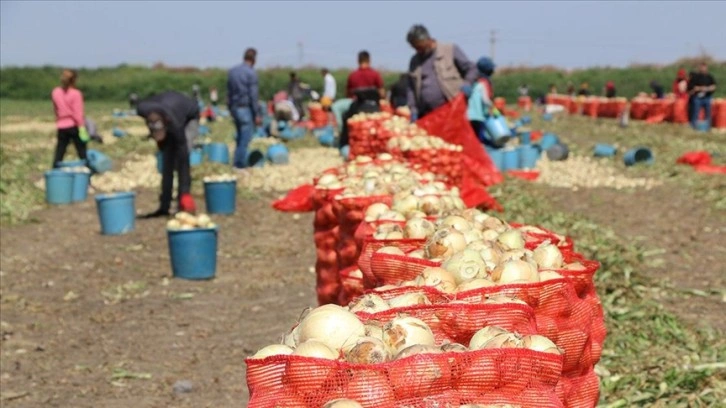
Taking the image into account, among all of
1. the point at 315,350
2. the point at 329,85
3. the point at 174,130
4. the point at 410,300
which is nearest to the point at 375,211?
the point at 410,300

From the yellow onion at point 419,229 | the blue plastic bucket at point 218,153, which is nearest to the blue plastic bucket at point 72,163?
the blue plastic bucket at point 218,153

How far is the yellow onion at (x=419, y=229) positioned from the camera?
4.40m

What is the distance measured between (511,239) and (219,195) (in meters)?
9.29

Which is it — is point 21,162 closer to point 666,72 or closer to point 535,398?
point 535,398

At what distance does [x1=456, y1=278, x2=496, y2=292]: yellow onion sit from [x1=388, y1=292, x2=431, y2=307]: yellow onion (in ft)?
0.76

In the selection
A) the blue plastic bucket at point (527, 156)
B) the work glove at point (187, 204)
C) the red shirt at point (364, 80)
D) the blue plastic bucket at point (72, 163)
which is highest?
the red shirt at point (364, 80)

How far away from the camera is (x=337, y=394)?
2.38m

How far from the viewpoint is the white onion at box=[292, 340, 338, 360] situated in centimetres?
250

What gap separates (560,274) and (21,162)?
17287 mm

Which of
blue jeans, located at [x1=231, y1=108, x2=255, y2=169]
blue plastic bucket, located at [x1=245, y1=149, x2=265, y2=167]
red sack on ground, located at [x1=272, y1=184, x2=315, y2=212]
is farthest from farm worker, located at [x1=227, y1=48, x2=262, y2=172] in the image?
red sack on ground, located at [x1=272, y1=184, x2=315, y2=212]

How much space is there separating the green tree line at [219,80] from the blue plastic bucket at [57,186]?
52.6 metres

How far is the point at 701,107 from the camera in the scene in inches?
1126

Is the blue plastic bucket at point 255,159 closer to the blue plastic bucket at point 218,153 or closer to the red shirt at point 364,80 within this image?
the blue plastic bucket at point 218,153

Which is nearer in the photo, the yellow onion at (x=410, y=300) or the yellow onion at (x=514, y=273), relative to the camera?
the yellow onion at (x=410, y=300)
